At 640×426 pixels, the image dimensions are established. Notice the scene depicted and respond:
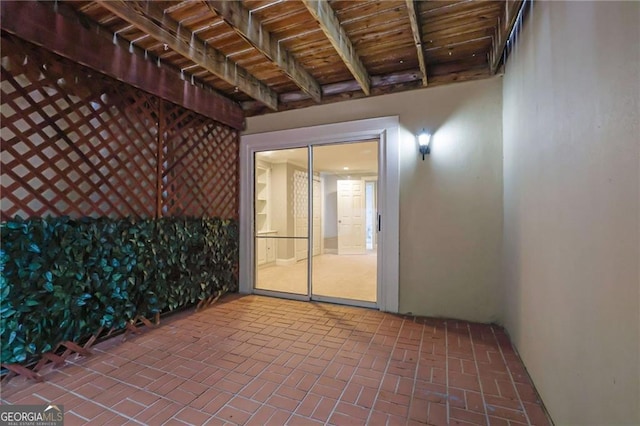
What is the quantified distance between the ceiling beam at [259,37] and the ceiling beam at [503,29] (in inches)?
71.8

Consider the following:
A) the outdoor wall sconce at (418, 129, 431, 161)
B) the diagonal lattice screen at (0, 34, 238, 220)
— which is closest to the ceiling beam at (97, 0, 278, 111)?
the diagonal lattice screen at (0, 34, 238, 220)

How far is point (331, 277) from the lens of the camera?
4.30 metres

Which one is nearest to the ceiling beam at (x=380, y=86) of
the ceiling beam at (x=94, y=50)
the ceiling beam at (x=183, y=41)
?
the ceiling beam at (x=183, y=41)

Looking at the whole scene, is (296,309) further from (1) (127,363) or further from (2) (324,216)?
(1) (127,363)

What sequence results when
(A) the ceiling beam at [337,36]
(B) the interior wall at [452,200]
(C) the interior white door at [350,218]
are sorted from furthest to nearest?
(C) the interior white door at [350,218], (B) the interior wall at [452,200], (A) the ceiling beam at [337,36]

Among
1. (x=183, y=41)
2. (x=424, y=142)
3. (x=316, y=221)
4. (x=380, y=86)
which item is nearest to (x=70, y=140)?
(x=183, y=41)

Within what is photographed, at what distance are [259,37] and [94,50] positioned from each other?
1285mm

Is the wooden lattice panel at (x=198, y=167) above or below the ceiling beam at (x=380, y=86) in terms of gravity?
below

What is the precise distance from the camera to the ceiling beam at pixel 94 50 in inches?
71.5

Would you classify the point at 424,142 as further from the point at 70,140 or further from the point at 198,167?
the point at 70,140

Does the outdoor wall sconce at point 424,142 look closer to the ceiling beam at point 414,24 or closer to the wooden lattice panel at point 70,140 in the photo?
the ceiling beam at point 414,24

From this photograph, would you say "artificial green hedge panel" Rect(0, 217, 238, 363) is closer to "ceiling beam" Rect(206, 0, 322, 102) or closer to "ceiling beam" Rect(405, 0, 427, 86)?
"ceiling beam" Rect(206, 0, 322, 102)

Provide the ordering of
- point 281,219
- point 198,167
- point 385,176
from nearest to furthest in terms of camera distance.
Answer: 1. point 385,176
2. point 198,167
3. point 281,219

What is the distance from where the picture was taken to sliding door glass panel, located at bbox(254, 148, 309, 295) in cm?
390
